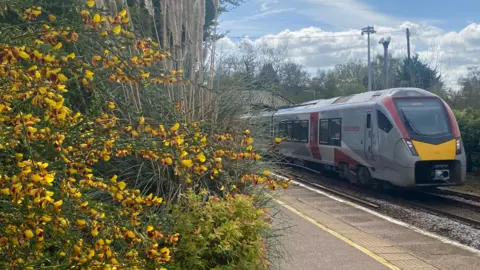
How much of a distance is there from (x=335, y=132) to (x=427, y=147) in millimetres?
3810

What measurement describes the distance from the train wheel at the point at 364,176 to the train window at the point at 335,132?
1.15 meters

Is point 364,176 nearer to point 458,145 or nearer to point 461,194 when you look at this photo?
point 461,194

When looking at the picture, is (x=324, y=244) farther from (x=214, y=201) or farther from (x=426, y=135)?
(x=426, y=135)

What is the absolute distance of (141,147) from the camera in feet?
9.43

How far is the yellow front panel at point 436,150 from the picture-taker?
12992mm

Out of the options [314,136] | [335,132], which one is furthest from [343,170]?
[314,136]

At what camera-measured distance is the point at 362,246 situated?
23.5 ft

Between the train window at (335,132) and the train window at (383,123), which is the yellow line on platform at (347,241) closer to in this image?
the train window at (383,123)

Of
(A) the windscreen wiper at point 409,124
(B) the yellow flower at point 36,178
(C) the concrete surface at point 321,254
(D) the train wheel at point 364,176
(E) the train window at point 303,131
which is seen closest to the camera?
(B) the yellow flower at point 36,178

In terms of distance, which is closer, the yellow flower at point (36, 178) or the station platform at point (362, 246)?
the yellow flower at point (36, 178)

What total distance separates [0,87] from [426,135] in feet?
39.7

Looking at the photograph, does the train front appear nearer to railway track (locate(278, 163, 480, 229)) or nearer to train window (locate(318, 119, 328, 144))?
railway track (locate(278, 163, 480, 229))

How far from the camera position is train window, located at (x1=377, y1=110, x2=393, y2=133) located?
44.0 feet

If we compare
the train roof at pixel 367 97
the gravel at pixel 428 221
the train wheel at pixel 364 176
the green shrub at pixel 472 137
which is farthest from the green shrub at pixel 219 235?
the green shrub at pixel 472 137
